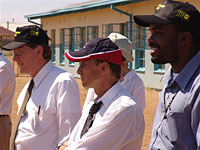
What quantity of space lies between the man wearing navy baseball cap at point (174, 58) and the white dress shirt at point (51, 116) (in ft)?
3.00

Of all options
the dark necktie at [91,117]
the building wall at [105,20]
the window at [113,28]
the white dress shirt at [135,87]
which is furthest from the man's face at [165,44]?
the window at [113,28]

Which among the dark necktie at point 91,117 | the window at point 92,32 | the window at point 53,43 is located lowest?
the window at point 53,43

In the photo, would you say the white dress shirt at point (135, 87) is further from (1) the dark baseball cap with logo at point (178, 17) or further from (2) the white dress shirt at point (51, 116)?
(1) the dark baseball cap with logo at point (178, 17)

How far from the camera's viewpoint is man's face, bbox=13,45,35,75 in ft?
12.6

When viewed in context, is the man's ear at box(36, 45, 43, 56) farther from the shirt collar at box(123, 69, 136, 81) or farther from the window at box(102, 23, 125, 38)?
the window at box(102, 23, 125, 38)

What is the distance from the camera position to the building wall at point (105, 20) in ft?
53.0

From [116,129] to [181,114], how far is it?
1.49ft

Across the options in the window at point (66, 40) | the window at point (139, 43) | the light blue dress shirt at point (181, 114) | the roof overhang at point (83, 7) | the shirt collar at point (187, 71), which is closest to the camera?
the light blue dress shirt at point (181, 114)

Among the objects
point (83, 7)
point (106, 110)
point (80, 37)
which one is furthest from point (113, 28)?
point (106, 110)

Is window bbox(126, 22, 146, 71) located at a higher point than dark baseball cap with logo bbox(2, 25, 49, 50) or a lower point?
lower

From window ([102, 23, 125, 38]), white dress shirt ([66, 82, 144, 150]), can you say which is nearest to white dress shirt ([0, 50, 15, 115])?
white dress shirt ([66, 82, 144, 150])

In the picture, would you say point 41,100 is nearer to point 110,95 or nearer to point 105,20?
point 110,95

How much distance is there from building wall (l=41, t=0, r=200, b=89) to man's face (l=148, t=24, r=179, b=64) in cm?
1015

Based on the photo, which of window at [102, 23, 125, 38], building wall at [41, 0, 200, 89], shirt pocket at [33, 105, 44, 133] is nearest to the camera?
shirt pocket at [33, 105, 44, 133]
